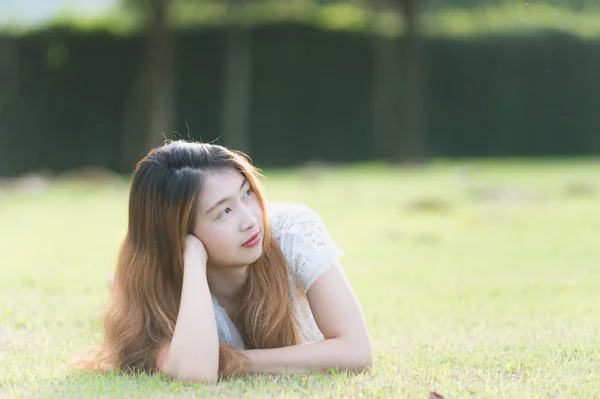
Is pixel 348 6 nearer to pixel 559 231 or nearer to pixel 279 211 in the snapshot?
pixel 559 231

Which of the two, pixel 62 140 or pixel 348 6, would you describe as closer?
pixel 62 140

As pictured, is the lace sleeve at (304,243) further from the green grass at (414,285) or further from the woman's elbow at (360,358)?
the green grass at (414,285)

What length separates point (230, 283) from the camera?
3588 millimetres

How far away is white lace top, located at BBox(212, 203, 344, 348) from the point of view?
11.3 ft

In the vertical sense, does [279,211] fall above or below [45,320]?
above

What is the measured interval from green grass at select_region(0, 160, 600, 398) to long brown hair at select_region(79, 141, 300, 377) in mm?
159

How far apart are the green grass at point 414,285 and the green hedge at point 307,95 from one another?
582 cm

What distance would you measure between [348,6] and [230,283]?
60.1ft

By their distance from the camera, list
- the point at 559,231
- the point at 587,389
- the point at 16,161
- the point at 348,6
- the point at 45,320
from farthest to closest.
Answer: the point at 348,6, the point at 16,161, the point at 559,231, the point at 45,320, the point at 587,389

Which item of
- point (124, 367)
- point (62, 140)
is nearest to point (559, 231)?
point (124, 367)

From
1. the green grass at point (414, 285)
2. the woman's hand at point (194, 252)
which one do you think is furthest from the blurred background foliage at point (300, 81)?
the woman's hand at point (194, 252)

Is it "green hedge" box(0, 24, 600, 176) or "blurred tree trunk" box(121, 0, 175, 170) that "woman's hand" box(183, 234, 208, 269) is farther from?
"green hedge" box(0, 24, 600, 176)

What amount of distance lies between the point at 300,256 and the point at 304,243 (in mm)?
67

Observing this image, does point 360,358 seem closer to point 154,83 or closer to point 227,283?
point 227,283
